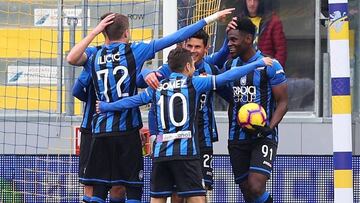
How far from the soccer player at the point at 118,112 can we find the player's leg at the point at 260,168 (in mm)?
1039

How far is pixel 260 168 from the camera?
923cm

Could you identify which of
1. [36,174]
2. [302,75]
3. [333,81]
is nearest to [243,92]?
[333,81]

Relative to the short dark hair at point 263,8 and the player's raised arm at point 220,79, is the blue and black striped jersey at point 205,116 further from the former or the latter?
the short dark hair at point 263,8

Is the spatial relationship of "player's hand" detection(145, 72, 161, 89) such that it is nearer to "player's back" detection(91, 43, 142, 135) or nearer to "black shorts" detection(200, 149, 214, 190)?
"player's back" detection(91, 43, 142, 135)

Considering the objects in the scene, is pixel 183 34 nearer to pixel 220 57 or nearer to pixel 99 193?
pixel 220 57

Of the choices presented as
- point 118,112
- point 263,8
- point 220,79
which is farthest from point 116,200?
point 263,8

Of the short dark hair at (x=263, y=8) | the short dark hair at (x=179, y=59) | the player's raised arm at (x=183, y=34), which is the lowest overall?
the short dark hair at (x=179, y=59)

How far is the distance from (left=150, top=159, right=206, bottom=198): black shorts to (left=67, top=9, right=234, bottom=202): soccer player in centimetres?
43

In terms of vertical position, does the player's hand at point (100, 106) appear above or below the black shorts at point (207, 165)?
above

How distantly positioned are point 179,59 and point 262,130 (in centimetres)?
114

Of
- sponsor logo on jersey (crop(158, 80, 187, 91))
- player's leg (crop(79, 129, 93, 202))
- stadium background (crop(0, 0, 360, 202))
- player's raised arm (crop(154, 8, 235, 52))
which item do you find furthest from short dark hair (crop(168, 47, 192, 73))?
stadium background (crop(0, 0, 360, 202))

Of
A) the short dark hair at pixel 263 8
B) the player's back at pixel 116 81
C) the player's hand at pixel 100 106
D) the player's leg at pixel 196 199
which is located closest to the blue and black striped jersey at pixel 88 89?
the player's back at pixel 116 81

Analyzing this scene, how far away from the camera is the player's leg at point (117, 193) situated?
30.1 ft

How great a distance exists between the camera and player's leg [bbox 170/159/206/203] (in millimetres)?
8508
